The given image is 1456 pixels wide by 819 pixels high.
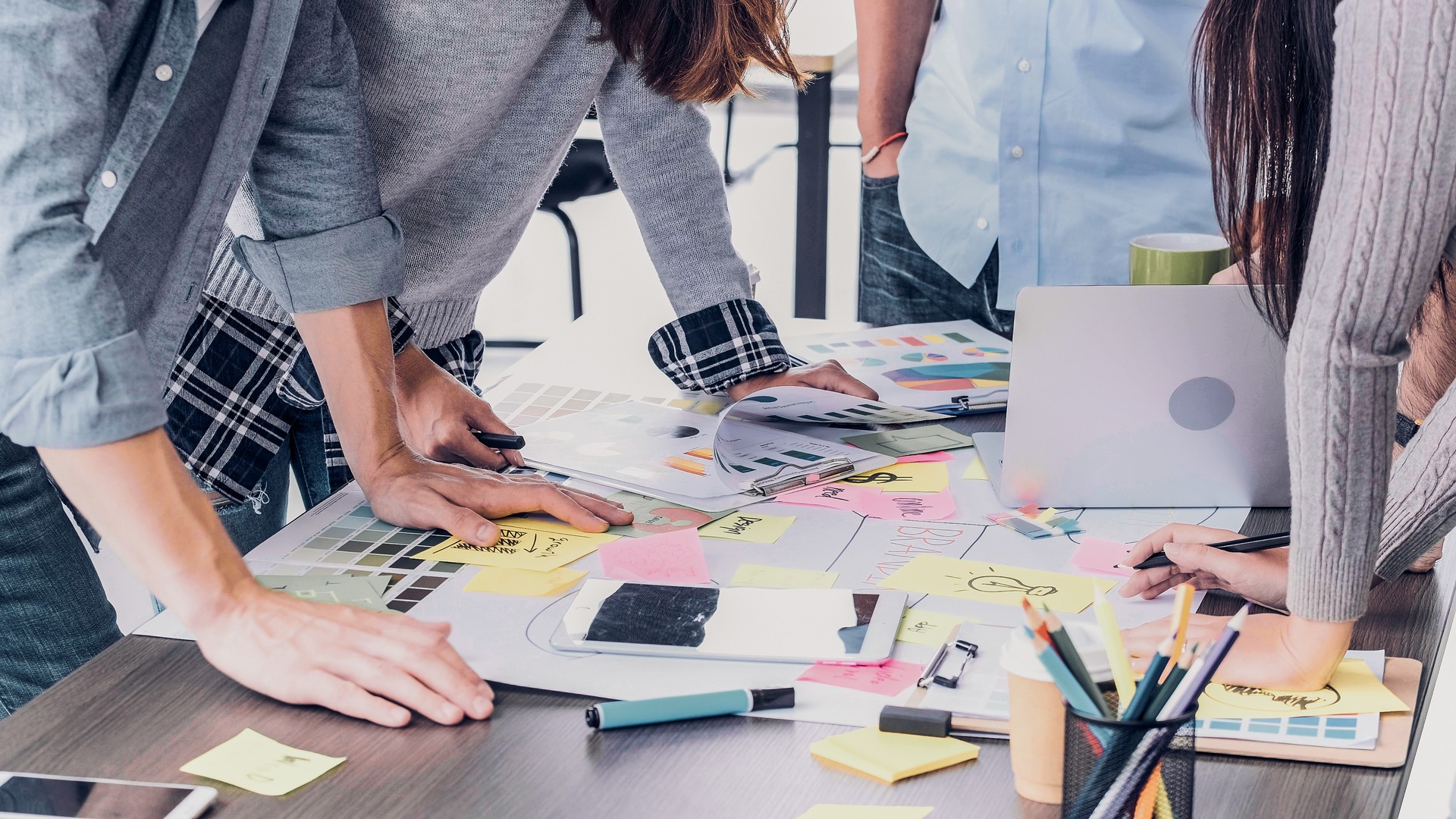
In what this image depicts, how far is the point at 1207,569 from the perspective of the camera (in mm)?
885

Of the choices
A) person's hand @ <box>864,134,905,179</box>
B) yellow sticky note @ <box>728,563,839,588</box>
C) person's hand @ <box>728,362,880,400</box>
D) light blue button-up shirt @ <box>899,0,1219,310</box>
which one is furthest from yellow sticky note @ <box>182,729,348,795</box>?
person's hand @ <box>864,134,905,179</box>

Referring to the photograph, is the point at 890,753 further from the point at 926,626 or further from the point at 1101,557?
the point at 1101,557

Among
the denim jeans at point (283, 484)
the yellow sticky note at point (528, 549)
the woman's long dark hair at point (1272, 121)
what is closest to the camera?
the woman's long dark hair at point (1272, 121)

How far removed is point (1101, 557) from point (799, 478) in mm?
289

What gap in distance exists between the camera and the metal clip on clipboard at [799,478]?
1123 mm

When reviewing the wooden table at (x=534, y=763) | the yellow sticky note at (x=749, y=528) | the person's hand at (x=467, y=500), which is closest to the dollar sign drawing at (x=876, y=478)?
the yellow sticky note at (x=749, y=528)

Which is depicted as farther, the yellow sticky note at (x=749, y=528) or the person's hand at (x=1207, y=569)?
the yellow sticky note at (x=749, y=528)

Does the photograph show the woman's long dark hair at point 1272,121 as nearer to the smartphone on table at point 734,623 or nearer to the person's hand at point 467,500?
the smartphone on table at point 734,623

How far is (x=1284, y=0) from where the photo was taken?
0.86m

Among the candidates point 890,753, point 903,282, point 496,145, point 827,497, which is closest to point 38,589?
point 496,145

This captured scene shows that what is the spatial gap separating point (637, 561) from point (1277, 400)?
21.8 inches

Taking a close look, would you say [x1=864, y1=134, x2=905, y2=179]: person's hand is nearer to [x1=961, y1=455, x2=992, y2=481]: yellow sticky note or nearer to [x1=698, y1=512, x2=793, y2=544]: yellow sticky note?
[x1=961, y1=455, x2=992, y2=481]: yellow sticky note

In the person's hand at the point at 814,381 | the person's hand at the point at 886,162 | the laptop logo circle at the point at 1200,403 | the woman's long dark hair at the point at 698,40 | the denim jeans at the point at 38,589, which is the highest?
the woman's long dark hair at the point at 698,40

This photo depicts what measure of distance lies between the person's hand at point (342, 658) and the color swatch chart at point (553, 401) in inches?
21.4
